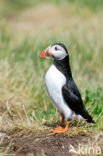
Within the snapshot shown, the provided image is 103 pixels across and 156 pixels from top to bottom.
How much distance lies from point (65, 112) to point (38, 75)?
265cm

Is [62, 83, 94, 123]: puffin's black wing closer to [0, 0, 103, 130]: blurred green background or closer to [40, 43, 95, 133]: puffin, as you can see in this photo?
[40, 43, 95, 133]: puffin

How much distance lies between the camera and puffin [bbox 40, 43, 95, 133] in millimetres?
3611

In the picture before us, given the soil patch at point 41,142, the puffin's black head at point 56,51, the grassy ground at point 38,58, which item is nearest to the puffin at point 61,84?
the puffin's black head at point 56,51

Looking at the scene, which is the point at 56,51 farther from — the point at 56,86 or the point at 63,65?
the point at 56,86

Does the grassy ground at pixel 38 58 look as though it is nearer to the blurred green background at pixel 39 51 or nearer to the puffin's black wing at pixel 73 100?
the blurred green background at pixel 39 51

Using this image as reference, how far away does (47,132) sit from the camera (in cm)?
386

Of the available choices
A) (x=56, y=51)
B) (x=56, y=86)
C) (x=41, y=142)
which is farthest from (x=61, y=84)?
(x=41, y=142)

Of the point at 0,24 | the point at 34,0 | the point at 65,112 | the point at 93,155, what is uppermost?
the point at 34,0

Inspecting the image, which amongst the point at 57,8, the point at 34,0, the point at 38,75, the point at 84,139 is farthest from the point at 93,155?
the point at 34,0

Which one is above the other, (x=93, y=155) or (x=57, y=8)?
(x=57, y=8)

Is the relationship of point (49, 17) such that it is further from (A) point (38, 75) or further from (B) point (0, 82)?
(B) point (0, 82)

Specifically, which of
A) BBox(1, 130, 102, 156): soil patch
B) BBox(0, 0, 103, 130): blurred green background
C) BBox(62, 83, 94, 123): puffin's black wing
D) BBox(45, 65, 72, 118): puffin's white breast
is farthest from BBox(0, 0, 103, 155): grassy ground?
BBox(45, 65, 72, 118): puffin's white breast

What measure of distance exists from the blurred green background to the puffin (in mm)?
315

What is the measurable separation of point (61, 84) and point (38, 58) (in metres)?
3.72
